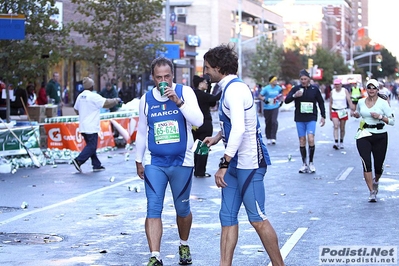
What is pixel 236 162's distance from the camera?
22.0 ft

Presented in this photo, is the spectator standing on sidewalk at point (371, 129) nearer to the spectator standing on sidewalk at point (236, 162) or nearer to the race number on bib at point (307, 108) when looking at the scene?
the race number on bib at point (307, 108)

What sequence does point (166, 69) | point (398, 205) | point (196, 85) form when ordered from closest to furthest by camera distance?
point (166, 69)
point (398, 205)
point (196, 85)

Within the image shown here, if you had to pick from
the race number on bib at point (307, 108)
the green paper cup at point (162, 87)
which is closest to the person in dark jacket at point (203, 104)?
the race number on bib at point (307, 108)

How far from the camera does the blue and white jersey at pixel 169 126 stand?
7.30m

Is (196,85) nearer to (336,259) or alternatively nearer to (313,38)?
(336,259)

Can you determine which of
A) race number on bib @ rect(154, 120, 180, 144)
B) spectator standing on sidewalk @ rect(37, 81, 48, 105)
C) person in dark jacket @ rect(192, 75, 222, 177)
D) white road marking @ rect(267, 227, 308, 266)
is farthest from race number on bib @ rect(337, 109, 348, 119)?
race number on bib @ rect(154, 120, 180, 144)

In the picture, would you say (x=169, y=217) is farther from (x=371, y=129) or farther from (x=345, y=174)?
(x=345, y=174)

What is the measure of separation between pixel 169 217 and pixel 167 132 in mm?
3321

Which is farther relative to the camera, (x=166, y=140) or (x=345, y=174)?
(x=345, y=174)

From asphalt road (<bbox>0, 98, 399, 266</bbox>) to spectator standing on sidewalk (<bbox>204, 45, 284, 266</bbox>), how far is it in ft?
3.10

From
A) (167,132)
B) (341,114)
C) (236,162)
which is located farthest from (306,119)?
(236,162)

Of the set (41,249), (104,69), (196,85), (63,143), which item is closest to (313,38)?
(104,69)

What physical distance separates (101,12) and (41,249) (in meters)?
22.7

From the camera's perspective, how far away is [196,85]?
47.1ft
